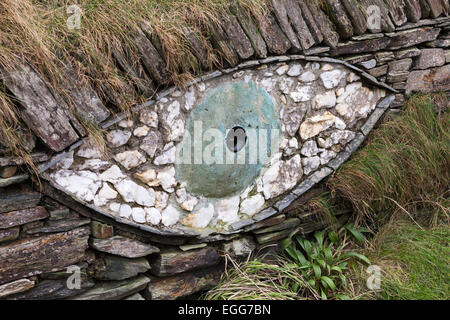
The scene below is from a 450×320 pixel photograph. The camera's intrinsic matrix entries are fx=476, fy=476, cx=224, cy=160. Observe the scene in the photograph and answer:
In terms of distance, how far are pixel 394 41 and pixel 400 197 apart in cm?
134

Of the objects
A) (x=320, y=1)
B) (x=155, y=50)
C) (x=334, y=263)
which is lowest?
(x=334, y=263)

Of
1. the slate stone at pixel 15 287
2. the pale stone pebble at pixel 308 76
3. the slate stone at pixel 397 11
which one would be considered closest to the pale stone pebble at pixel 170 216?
the slate stone at pixel 15 287

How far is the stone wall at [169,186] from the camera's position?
8.77 ft

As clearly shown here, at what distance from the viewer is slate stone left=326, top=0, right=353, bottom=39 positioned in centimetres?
372

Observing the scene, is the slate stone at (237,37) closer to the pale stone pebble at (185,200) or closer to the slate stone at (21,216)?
the pale stone pebble at (185,200)

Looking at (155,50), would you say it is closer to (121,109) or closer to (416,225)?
(121,109)

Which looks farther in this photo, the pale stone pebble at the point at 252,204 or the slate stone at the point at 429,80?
the slate stone at the point at 429,80

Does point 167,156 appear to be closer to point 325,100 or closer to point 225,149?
point 225,149

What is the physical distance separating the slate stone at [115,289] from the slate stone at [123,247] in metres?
0.19

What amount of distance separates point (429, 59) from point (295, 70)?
1513 mm

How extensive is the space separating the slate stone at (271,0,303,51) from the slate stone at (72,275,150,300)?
1980 millimetres

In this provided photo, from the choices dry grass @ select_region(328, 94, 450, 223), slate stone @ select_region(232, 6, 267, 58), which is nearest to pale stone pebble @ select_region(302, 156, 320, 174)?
dry grass @ select_region(328, 94, 450, 223)

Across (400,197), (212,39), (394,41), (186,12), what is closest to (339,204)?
(400,197)

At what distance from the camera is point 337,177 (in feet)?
12.7
